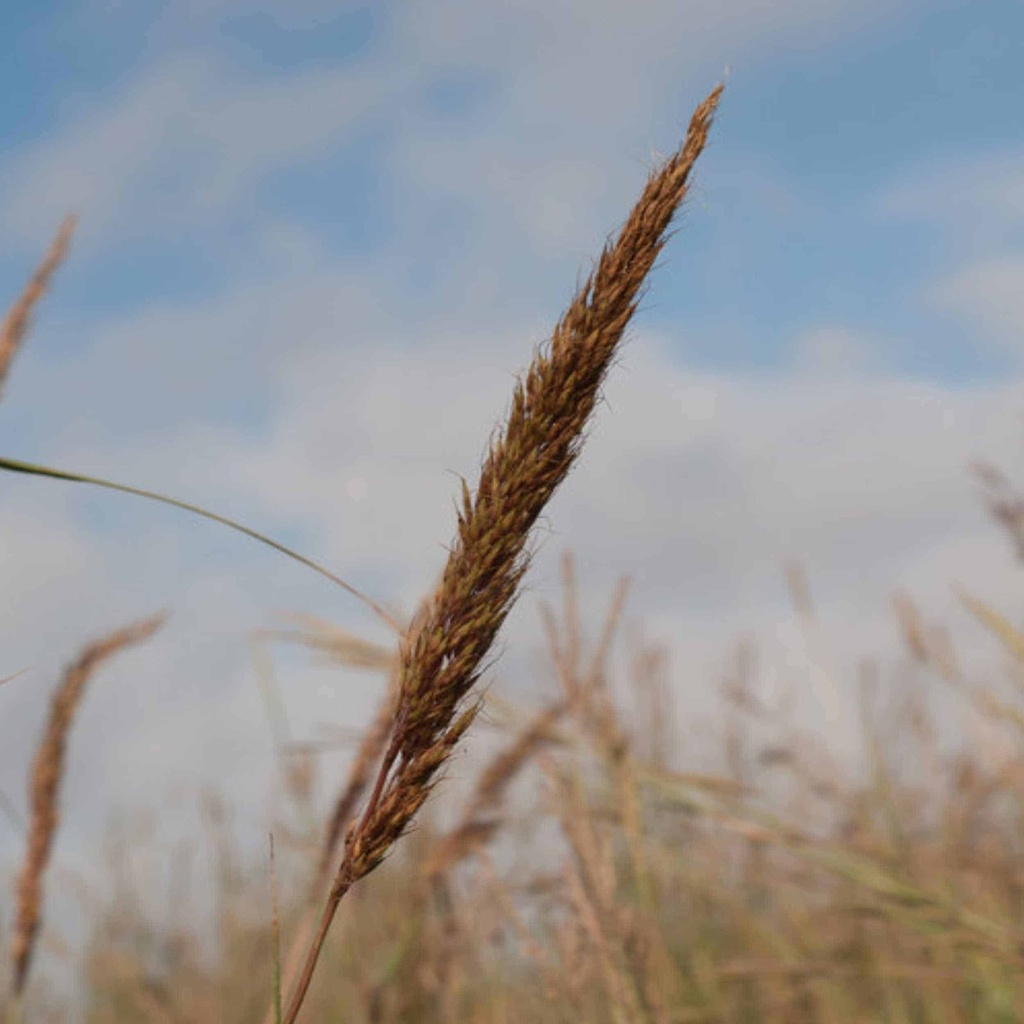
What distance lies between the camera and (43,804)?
2.24m

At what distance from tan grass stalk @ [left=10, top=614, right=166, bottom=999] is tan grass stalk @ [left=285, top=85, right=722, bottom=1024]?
4.19 feet

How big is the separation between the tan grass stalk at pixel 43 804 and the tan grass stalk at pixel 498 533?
1.28 metres

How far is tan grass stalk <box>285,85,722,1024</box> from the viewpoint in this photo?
1043 mm

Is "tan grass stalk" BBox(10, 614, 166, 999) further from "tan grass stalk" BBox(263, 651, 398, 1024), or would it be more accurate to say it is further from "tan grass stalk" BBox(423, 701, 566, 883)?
"tan grass stalk" BBox(423, 701, 566, 883)

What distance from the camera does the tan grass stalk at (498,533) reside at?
1.04 metres

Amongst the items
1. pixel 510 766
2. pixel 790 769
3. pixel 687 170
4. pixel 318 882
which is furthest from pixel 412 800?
pixel 790 769

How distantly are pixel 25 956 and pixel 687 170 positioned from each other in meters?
1.64

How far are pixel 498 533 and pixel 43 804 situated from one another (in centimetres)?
143

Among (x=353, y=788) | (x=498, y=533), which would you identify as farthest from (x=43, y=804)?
(x=498, y=533)

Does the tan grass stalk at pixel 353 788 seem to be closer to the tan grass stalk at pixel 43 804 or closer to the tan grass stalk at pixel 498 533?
the tan grass stalk at pixel 43 804

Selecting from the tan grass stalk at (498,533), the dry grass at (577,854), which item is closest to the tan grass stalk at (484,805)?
the dry grass at (577,854)

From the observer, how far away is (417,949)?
3.16m

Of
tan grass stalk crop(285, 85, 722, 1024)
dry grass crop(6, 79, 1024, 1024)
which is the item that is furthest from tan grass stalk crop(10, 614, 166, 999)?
tan grass stalk crop(285, 85, 722, 1024)

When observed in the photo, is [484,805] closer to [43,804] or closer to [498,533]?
[43,804]
